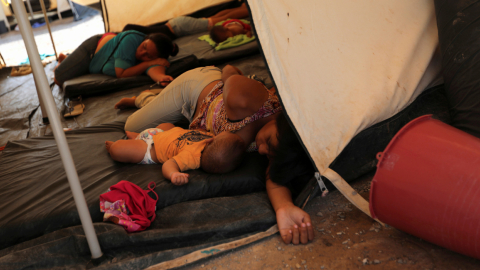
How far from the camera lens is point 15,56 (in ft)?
17.1

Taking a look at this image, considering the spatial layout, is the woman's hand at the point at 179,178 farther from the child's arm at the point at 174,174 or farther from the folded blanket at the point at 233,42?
the folded blanket at the point at 233,42

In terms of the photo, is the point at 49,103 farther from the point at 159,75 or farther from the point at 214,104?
the point at 159,75

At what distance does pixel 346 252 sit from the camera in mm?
1175

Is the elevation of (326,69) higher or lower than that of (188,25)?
higher

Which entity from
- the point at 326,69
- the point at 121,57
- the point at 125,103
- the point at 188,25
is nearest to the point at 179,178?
the point at 326,69

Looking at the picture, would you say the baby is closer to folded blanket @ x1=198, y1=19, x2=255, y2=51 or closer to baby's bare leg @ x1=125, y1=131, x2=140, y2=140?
folded blanket @ x1=198, y1=19, x2=255, y2=51

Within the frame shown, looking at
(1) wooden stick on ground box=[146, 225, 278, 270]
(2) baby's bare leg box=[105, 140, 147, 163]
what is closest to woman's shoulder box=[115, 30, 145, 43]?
(2) baby's bare leg box=[105, 140, 147, 163]

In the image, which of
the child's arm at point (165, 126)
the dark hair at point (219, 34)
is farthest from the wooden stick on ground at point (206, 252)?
the dark hair at point (219, 34)

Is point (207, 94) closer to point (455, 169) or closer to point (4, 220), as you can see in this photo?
point (4, 220)

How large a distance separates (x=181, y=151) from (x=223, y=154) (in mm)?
225

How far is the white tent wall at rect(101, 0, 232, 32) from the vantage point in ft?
13.1

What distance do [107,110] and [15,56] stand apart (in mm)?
3584

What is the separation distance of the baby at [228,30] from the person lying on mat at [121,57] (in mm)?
414

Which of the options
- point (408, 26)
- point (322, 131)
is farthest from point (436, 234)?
point (408, 26)
